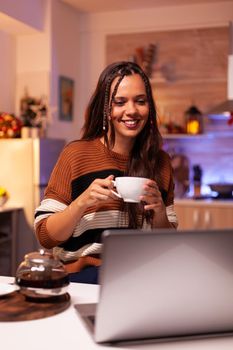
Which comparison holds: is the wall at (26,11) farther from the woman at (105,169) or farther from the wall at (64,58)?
the woman at (105,169)

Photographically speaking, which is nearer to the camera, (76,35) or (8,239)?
(8,239)

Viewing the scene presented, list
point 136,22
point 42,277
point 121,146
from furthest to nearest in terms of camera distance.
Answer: point 136,22 → point 121,146 → point 42,277

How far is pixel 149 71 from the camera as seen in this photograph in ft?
16.0

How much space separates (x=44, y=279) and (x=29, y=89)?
3.75 metres

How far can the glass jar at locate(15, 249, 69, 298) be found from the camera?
3.53 ft

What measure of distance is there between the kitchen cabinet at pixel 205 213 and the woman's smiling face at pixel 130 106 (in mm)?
2629

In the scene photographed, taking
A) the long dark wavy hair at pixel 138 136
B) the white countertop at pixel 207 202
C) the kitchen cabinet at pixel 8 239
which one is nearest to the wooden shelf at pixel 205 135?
the white countertop at pixel 207 202

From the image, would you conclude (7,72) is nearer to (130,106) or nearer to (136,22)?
(136,22)

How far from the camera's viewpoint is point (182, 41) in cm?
482

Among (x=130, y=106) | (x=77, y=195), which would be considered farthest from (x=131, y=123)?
(x=77, y=195)

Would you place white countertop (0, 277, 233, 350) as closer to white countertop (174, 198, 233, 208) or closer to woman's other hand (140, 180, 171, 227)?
woman's other hand (140, 180, 171, 227)

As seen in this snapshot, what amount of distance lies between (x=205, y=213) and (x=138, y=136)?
2.56 m

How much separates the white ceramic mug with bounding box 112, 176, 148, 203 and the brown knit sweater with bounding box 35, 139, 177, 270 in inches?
12.7

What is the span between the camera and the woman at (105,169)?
5.09ft
